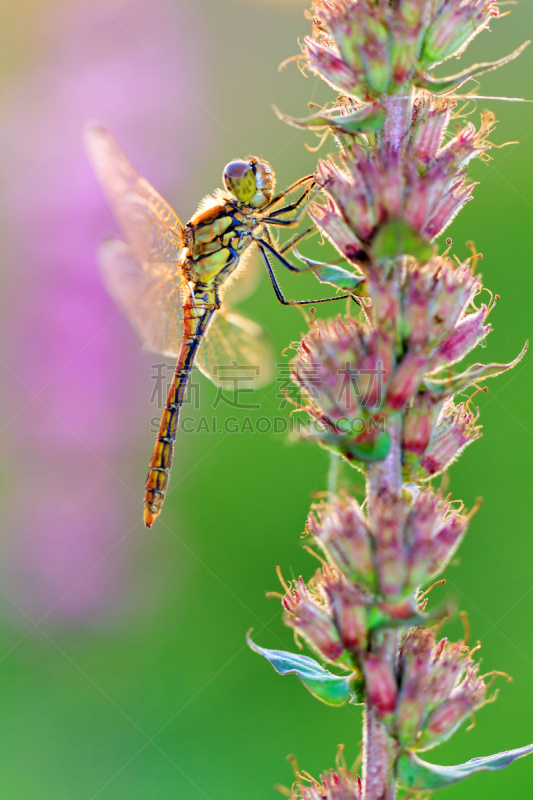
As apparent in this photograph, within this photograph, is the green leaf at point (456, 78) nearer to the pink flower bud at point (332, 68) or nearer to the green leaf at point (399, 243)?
the pink flower bud at point (332, 68)

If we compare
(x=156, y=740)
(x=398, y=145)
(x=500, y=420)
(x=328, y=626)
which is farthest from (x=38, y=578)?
(x=398, y=145)

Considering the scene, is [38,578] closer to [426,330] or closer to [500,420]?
[500,420]

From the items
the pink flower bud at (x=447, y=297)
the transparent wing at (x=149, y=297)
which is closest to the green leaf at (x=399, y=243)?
the pink flower bud at (x=447, y=297)

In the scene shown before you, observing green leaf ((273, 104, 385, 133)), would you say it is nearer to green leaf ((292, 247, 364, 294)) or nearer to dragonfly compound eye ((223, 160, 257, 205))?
green leaf ((292, 247, 364, 294))

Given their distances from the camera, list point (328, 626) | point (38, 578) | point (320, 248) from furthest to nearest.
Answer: point (38, 578) < point (320, 248) < point (328, 626)

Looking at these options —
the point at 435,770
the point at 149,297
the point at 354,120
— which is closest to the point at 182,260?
the point at 149,297
